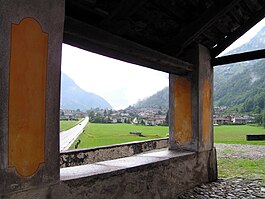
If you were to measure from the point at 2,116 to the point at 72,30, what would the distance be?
4.00 ft

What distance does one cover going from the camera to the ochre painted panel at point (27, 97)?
2266 millimetres

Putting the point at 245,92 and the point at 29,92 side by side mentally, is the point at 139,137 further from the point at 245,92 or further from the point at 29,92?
the point at 245,92

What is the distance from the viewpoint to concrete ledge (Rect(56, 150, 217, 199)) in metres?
2.91

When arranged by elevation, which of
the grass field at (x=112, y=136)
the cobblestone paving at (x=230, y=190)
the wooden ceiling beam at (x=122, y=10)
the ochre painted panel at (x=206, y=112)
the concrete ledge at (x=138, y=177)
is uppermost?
the wooden ceiling beam at (x=122, y=10)

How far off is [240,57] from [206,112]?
1.26m

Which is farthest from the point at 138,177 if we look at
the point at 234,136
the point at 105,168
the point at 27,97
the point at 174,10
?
the point at 234,136

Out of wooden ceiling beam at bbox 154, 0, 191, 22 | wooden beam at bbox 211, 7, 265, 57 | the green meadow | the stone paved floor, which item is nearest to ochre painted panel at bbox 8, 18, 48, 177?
wooden ceiling beam at bbox 154, 0, 191, 22

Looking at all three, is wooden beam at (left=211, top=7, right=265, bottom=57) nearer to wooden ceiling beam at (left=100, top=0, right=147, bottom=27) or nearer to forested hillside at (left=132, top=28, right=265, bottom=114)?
wooden ceiling beam at (left=100, top=0, right=147, bottom=27)

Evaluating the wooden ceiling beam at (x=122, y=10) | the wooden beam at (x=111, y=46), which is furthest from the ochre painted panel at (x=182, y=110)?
the wooden ceiling beam at (x=122, y=10)

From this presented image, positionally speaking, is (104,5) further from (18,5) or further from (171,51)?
(171,51)

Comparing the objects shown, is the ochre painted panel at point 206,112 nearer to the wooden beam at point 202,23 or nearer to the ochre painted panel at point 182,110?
the ochre painted panel at point 182,110

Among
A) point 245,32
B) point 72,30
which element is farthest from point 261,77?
point 72,30

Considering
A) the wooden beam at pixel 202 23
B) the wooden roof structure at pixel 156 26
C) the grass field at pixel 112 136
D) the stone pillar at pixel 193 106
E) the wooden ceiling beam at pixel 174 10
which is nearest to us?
the wooden roof structure at pixel 156 26

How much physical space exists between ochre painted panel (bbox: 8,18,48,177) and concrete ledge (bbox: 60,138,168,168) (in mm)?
4614
